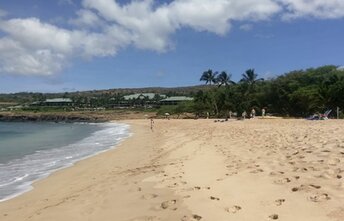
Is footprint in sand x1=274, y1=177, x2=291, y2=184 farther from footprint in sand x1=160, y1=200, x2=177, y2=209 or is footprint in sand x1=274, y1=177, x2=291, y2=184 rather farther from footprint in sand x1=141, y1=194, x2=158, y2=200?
footprint in sand x1=141, y1=194, x2=158, y2=200

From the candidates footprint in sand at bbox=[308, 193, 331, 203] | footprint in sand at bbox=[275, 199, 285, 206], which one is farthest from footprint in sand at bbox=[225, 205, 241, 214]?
footprint in sand at bbox=[308, 193, 331, 203]

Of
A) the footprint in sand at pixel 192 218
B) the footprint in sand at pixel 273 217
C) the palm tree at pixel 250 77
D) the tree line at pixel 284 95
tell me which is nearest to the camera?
the footprint in sand at pixel 273 217

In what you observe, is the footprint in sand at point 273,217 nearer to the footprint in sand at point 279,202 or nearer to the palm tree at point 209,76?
the footprint in sand at point 279,202

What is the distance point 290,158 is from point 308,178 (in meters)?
2.94

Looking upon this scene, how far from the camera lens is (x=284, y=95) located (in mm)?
65500

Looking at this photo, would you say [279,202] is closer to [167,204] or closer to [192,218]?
[192,218]

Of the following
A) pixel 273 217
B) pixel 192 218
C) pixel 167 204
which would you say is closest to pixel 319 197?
pixel 273 217

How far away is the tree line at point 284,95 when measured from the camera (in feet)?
177

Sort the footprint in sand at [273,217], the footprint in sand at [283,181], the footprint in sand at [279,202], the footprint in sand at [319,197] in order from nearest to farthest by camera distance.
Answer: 1. the footprint in sand at [273,217]
2. the footprint in sand at [319,197]
3. the footprint in sand at [279,202]
4. the footprint in sand at [283,181]

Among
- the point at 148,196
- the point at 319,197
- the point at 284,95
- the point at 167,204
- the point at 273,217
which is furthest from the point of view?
the point at 284,95

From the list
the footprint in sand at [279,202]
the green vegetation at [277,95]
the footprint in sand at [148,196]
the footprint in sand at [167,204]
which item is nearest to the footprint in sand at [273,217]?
the footprint in sand at [279,202]

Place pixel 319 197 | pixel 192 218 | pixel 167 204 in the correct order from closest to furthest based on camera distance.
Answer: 1. pixel 192 218
2. pixel 319 197
3. pixel 167 204

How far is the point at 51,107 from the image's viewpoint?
17588cm

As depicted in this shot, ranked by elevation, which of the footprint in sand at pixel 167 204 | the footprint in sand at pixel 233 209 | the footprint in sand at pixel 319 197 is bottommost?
the footprint in sand at pixel 167 204
